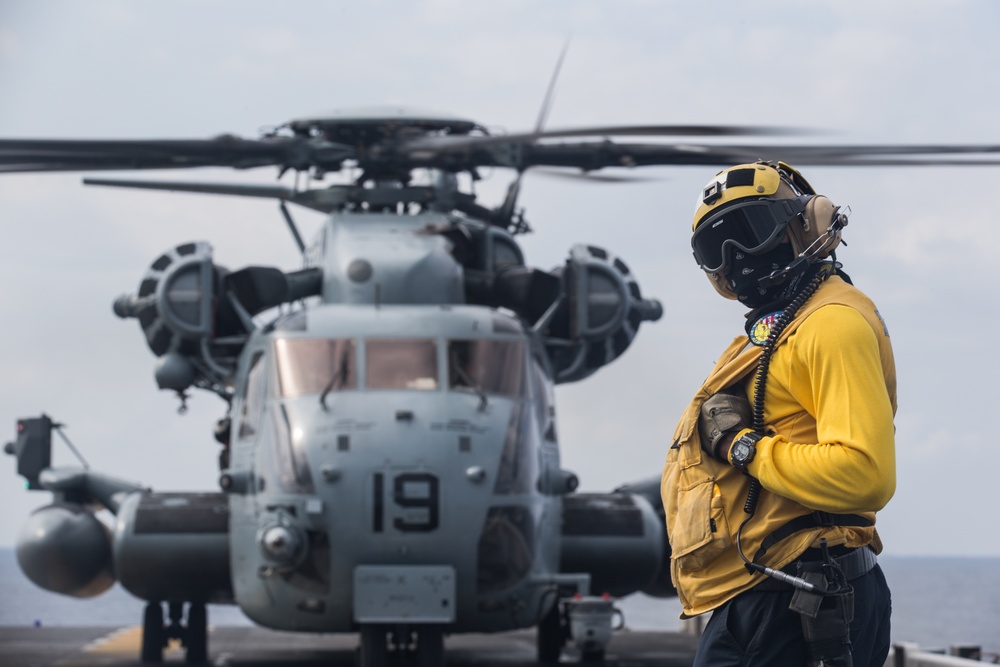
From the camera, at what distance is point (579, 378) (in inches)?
571

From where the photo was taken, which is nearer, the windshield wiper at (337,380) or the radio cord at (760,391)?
the radio cord at (760,391)

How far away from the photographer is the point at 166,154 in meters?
12.6

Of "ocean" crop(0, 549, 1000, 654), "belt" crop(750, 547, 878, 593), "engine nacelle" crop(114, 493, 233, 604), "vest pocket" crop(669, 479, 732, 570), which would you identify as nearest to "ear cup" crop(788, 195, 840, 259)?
"vest pocket" crop(669, 479, 732, 570)

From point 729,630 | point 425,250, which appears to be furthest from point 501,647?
point 729,630

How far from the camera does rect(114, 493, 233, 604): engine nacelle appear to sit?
1330 centimetres

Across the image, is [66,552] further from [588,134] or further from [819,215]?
[819,215]

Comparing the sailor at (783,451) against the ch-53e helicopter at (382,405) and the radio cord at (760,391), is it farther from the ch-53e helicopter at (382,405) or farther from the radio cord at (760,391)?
the ch-53e helicopter at (382,405)

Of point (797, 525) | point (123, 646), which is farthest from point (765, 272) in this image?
point (123, 646)

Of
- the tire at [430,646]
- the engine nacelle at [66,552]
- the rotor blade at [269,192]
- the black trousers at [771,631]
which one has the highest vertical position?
the rotor blade at [269,192]

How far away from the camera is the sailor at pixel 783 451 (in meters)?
3.75

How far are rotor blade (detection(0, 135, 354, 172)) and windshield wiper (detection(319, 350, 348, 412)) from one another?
2.03 m

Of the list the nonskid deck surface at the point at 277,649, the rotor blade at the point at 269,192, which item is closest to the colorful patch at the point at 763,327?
the rotor blade at the point at 269,192

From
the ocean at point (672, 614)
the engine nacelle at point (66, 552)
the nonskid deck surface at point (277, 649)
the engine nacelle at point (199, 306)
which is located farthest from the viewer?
the ocean at point (672, 614)

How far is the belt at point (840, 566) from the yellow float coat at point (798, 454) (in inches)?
1.0
